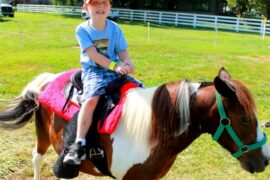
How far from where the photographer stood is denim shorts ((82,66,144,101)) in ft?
10.6

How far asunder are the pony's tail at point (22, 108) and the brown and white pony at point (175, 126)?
46.3 inches

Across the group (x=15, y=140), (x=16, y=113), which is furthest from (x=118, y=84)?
(x=15, y=140)

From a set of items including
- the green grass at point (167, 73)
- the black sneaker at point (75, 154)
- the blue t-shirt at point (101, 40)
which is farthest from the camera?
the green grass at point (167, 73)

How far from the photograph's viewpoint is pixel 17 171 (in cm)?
516

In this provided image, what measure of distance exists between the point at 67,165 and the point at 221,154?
127 inches

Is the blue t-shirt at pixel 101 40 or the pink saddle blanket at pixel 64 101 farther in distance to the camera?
the blue t-shirt at pixel 101 40

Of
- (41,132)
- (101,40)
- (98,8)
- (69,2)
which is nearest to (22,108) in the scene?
(41,132)

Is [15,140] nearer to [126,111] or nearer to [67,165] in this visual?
[67,165]

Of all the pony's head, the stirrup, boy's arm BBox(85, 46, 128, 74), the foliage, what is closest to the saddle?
the stirrup

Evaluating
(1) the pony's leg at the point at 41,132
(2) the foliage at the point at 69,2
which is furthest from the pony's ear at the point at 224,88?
(2) the foliage at the point at 69,2

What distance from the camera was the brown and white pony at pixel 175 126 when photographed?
8.89ft

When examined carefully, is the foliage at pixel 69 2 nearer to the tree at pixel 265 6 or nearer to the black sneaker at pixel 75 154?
the tree at pixel 265 6

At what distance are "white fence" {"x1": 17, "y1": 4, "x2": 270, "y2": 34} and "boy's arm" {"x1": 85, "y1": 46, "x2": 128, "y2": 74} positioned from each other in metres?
29.1

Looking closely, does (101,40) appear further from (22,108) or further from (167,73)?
(167,73)
